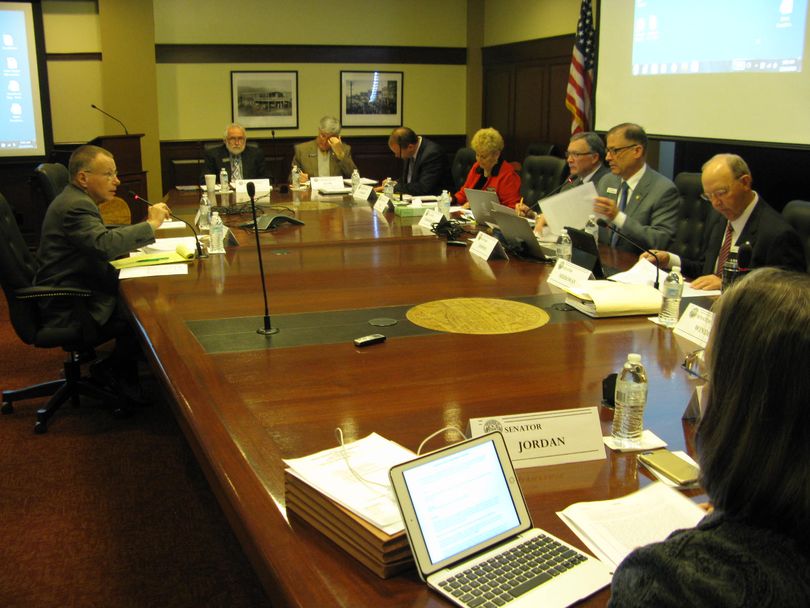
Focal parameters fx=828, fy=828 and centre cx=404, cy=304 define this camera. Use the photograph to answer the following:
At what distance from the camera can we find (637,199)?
3959 millimetres

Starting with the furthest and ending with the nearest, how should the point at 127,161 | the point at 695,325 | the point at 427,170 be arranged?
the point at 127,161 → the point at 427,170 → the point at 695,325

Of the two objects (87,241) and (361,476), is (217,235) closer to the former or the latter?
(87,241)

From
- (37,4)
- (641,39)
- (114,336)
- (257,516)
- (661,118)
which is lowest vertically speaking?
(114,336)

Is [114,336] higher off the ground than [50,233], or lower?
lower

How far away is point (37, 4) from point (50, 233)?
438 cm

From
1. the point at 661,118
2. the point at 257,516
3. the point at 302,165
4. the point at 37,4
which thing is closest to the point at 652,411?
the point at 257,516

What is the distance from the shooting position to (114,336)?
3.55 m

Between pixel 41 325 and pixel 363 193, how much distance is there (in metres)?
2.69

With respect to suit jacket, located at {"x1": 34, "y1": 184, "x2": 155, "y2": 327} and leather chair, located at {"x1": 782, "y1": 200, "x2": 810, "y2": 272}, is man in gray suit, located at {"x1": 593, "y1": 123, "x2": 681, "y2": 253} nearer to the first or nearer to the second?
leather chair, located at {"x1": 782, "y1": 200, "x2": 810, "y2": 272}

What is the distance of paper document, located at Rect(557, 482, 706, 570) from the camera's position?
3.91 feet

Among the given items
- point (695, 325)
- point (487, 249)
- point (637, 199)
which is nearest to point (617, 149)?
point (637, 199)

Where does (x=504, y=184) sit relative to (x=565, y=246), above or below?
above

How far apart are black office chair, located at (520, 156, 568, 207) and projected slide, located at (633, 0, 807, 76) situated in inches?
30.6

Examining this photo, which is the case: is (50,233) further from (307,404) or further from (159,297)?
(307,404)
